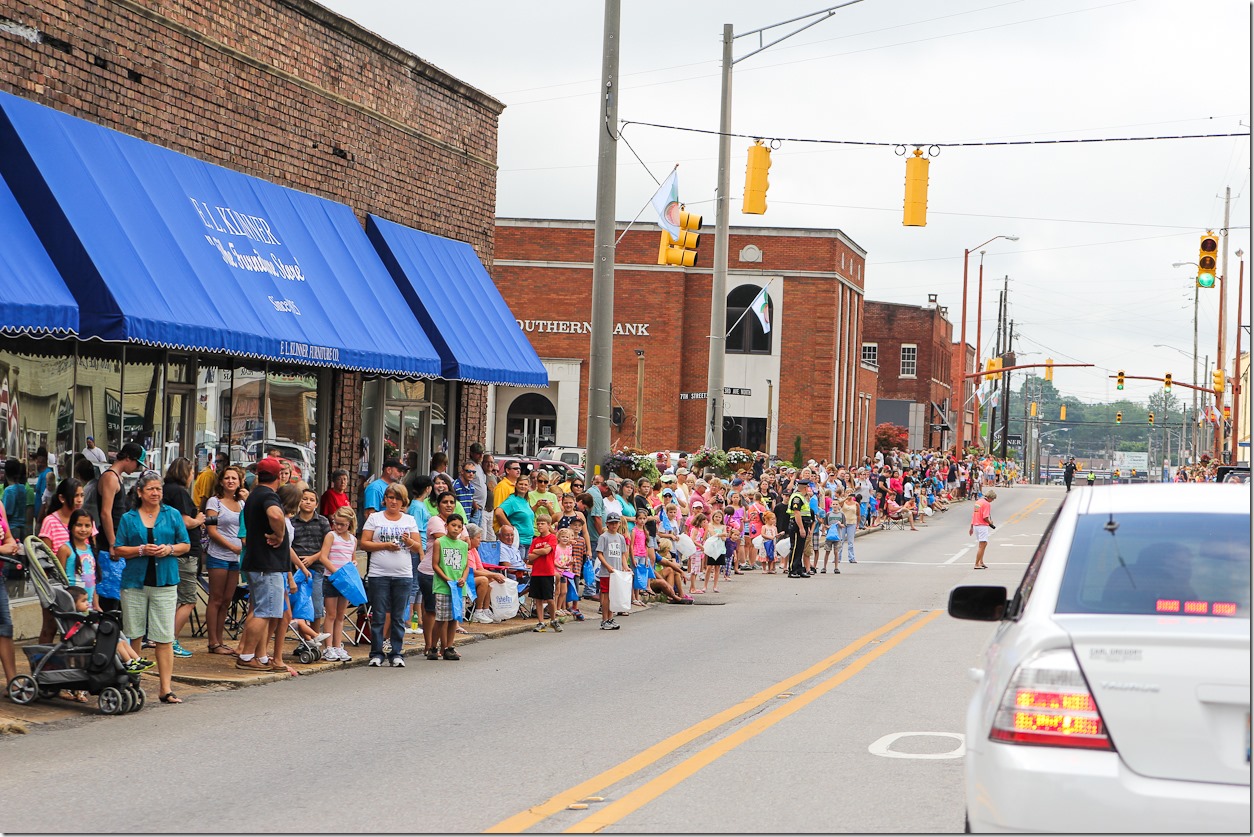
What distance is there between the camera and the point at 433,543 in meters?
14.6

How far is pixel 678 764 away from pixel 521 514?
944cm

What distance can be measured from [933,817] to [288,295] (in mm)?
11408

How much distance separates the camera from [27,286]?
41.1 ft

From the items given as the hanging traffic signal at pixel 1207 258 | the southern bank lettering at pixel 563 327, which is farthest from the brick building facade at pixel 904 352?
the hanging traffic signal at pixel 1207 258

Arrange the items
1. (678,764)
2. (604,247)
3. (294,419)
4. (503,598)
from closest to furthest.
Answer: (678,764) < (503,598) < (294,419) < (604,247)

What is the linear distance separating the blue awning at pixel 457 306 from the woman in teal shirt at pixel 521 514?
2.79m

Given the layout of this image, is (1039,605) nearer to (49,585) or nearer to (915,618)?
(49,585)

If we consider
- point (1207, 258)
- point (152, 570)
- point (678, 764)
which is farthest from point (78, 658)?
point (1207, 258)

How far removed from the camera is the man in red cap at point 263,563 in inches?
502

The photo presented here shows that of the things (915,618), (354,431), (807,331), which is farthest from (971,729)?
(807,331)

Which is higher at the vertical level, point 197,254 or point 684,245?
point 684,245

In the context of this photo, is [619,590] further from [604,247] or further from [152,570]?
[152,570]

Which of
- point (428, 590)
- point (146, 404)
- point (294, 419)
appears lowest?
point (428, 590)

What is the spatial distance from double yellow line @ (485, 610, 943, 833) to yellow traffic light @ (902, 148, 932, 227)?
1066cm
